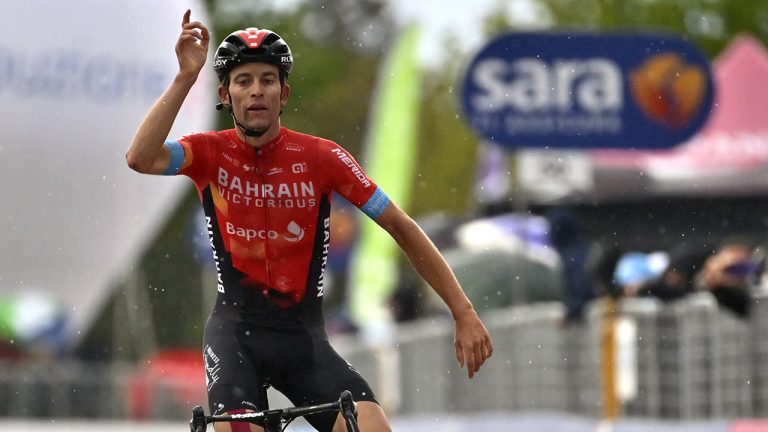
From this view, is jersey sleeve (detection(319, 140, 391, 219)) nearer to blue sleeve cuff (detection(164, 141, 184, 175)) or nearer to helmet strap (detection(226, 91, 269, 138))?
helmet strap (detection(226, 91, 269, 138))

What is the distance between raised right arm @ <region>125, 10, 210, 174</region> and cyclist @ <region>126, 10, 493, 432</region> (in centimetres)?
1

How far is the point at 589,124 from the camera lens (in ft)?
53.0

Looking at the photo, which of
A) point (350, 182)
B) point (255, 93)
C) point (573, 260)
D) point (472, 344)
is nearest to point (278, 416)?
point (472, 344)

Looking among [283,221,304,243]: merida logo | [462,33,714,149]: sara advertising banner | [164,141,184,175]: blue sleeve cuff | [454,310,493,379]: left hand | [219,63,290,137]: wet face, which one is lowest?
[454,310,493,379]: left hand

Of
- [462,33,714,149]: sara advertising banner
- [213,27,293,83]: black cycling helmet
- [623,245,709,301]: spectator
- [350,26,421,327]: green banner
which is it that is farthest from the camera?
[350,26,421,327]: green banner

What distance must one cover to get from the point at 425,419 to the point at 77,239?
279 inches

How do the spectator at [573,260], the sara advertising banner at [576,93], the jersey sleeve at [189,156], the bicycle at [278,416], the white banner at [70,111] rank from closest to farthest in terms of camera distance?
→ the bicycle at [278,416] → the jersey sleeve at [189,156] → the spectator at [573,260] → the sara advertising banner at [576,93] → the white banner at [70,111]

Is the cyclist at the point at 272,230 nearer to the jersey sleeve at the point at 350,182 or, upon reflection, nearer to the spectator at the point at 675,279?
the jersey sleeve at the point at 350,182

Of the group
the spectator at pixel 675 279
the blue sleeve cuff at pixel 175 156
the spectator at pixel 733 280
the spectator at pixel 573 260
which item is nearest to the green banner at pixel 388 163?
the spectator at pixel 675 279

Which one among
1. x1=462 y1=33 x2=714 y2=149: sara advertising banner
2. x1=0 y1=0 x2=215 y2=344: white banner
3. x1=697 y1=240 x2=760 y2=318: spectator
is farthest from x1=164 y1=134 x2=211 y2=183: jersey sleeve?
x1=0 y1=0 x2=215 y2=344: white banner

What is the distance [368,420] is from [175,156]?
53.2 inches

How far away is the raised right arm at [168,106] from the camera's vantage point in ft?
23.6

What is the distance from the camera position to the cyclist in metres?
7.43

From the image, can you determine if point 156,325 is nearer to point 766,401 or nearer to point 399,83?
point 399,83
